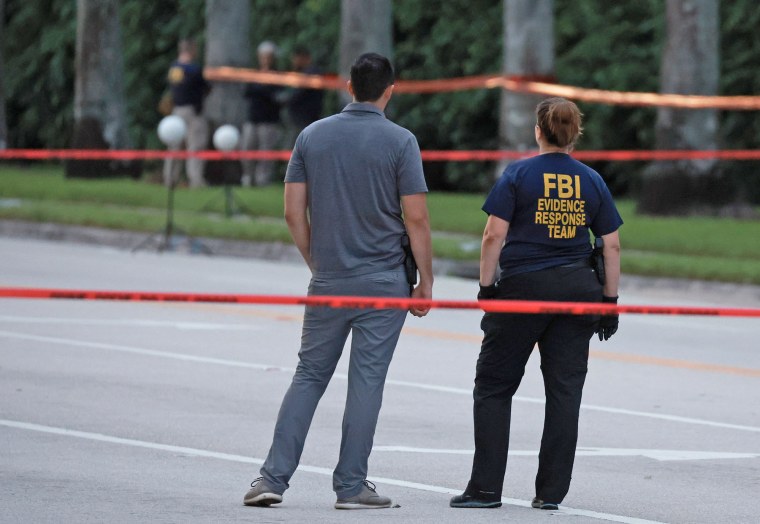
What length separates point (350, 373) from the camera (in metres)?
8.46

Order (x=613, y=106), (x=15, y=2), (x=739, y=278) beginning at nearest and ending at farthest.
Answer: (x=739, y=278) → (x=613, y=106) → (x=15, y=2)

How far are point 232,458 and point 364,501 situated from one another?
4.84 feet

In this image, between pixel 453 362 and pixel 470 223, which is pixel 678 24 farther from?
pixel 453 362

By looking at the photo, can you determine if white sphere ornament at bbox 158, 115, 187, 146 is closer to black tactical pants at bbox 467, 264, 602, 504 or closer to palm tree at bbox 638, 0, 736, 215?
palm tree at bbox 638, 0, 736, 215

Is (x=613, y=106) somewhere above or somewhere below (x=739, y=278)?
above

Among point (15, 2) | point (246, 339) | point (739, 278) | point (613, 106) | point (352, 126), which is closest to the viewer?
point (352, 126)

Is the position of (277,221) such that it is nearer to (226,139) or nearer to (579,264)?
(226,139)

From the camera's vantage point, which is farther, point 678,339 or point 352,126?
point 678,339

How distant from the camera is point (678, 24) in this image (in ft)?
77.8

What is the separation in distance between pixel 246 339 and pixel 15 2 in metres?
27.4

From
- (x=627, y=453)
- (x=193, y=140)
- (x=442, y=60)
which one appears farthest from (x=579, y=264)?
(x=442, y=60)

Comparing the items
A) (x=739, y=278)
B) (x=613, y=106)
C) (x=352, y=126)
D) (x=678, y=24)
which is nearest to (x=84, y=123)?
(x=613, y=106)

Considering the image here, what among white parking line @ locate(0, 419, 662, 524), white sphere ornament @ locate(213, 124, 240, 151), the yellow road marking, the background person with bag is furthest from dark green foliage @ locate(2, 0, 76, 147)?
white parking line @ locate(0, 419, 662, 524)

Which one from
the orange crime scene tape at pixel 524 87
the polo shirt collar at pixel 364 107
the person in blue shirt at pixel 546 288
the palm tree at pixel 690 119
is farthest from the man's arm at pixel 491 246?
the palm tree at pixel 690 119
